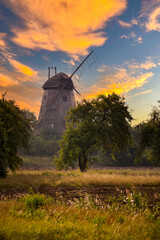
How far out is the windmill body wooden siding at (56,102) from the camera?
192ft

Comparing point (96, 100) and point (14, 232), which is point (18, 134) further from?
point (14, 232)

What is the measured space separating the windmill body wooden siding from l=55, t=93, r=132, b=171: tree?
31957 millimetres

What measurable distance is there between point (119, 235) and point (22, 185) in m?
11.5

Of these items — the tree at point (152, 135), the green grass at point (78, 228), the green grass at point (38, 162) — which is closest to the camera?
the green grass at point (78, 228)

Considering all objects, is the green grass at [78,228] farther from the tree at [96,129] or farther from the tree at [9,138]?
the tree at [96,129]

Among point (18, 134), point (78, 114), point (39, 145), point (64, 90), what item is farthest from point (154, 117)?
point (64, 90)

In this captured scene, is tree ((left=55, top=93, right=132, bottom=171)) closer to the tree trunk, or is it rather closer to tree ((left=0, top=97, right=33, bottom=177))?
the tree trunk

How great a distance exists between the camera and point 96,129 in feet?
78.8

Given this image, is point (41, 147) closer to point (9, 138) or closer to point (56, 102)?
point (56, 102)

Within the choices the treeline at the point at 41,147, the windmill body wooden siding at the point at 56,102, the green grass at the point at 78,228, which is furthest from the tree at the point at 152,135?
the windmill body wooden siding at the point at 56,102

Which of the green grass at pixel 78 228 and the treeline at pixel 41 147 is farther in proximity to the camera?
the treeline at pixel 41 147

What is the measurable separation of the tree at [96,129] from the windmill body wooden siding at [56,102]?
105 ft

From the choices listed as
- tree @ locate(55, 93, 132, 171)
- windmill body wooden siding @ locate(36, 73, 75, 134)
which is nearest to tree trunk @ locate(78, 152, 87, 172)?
tree @ locate(55, 93, 132, 171)

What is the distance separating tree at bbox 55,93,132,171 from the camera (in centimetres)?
2406
